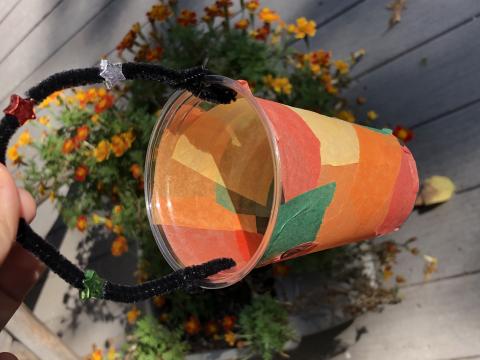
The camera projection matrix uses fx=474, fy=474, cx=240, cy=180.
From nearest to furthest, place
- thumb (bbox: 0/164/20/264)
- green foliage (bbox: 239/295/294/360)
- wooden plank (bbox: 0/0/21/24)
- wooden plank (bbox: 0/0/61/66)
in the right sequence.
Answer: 1. thumb (bbox: 0/164/20/264)
2. green foliage (bbox: 239/295/294/360)
3. wooden plank (bbox: 0/0/61/66)
4. wooden plank (bbox: 0/0/21/24)

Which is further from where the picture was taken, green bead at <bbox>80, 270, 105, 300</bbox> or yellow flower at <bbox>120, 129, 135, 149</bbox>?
yellow flower at <bbox>120, 129, 135, 149</bbox>

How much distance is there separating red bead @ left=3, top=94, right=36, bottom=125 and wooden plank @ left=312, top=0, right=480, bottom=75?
0.90 meters

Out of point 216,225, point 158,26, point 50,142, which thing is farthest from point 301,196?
→ point 158,26

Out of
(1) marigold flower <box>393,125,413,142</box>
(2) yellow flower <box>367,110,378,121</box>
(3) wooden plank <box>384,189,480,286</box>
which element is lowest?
(3) wooden plank <box>384,189,480,286</box>

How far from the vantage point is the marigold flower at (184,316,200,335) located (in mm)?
1126

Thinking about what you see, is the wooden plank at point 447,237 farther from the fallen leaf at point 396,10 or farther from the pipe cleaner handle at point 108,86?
the pipe cleaner handle at point 108,86

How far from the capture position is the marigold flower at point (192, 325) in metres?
1.13

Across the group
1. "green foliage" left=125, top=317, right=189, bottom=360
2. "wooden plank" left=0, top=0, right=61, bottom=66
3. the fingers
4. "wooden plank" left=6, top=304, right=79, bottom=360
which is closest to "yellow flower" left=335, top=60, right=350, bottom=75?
"green foliage" left=125, top=317, right=189, bottom=360

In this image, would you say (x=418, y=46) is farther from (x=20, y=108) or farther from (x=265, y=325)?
(x=20, y=108)

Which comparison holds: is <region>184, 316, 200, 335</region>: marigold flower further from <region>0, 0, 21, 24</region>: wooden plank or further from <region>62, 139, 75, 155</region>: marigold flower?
<region>0, 0, 21, 24</region>: wooden plank

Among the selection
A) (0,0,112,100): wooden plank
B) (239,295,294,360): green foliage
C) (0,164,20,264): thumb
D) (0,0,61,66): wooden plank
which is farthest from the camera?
(0,0,61,66): wooden plank

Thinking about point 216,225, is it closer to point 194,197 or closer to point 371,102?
point 194,197

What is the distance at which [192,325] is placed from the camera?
3.69 ft

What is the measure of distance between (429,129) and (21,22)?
5.56 ft
